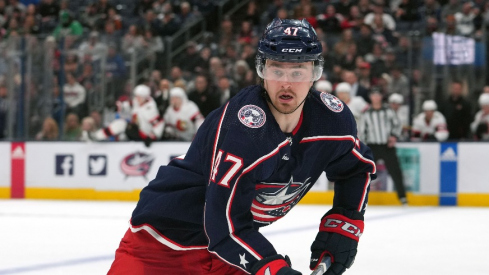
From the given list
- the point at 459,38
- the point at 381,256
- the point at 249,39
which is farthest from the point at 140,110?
the point at 381,256

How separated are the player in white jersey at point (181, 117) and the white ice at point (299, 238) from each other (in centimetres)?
118

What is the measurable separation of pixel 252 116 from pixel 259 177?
18 cm

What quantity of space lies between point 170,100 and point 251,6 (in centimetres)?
320

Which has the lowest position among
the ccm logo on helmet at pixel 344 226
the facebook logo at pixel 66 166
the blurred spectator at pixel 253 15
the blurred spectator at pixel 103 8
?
the facebook logo at pixel 66 166

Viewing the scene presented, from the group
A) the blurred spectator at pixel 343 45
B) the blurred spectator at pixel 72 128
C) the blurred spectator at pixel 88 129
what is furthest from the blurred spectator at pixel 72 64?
the blurred spectator at pixel 343 45

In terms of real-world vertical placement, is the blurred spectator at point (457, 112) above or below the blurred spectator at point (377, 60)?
below

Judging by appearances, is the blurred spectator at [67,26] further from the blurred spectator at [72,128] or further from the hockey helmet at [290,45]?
the hockey helmet at [290,45]

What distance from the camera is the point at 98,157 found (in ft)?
31.0

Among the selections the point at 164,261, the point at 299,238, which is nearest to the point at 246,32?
the point at 299,238

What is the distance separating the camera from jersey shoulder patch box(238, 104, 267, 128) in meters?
2.19

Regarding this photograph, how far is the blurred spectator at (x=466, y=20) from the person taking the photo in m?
9.35

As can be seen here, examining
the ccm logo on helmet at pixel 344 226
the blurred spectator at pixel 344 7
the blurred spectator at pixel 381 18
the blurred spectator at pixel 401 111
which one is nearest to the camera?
the ccm logo on helmet at pixel 344 226

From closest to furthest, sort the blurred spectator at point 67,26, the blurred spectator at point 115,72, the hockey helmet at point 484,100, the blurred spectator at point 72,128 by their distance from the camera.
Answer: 1. the hockey helmet at point 484,100
2. the blurred spectator at point 72,128
3. the blurred spectator at point 115,72
4. the blurred spectator at point 67,26

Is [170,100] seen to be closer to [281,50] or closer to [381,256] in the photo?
[381,256]
